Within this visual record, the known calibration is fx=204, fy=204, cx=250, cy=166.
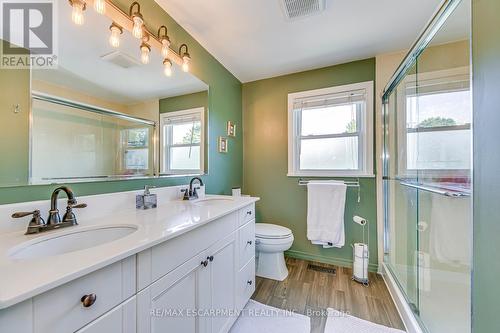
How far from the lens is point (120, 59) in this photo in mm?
1237

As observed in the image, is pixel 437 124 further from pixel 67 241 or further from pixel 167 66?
pixel 67 241

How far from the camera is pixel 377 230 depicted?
2115mm

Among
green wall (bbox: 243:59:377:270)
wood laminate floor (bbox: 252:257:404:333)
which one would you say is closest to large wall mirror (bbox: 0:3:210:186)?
green wall (bbox: 243:59:377:270)

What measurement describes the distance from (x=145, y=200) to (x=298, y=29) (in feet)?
5.87

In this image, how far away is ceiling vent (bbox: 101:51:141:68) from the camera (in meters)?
1.18

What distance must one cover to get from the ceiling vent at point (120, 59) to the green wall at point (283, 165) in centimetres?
156

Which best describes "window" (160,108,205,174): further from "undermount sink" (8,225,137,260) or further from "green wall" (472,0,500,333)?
"green wall" (472,0,500,333)

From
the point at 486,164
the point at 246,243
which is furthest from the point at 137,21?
the point at 486,164

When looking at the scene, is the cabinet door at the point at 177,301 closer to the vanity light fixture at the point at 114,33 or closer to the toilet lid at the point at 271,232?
the toilet lid at the point at 271,232

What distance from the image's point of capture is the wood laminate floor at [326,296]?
1.50 metres

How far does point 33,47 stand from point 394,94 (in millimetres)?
2576

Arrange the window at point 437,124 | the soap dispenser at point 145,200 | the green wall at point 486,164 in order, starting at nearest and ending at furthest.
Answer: the green wall at point 486,164
the soap dispenser at point 145,200
the window at point 437,124

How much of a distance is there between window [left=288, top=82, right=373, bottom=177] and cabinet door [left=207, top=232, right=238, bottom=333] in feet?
4.56

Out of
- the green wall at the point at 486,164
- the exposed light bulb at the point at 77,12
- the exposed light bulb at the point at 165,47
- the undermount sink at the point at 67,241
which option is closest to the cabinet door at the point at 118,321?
the undermount sink at the point at 67,241
